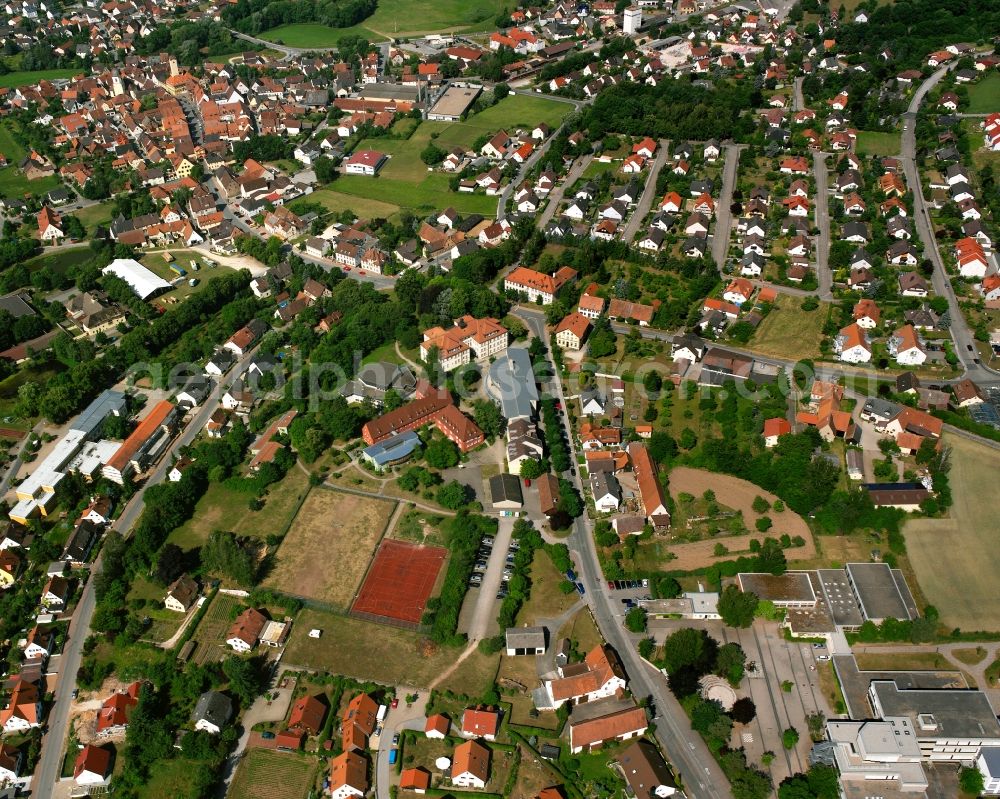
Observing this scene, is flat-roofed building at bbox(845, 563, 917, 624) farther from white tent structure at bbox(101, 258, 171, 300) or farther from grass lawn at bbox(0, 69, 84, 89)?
grass lawn at bbox(0, 69, 84, 89)

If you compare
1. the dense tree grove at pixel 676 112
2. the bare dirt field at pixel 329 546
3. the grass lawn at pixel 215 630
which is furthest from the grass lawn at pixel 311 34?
the grass lawn at pixel 215 630

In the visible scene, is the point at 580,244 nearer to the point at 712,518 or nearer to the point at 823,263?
the point at 823,263

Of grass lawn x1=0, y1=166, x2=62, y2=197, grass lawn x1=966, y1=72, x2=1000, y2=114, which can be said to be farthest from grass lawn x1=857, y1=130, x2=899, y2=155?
grass lawn x1=0, y1=166, x2=62, y2=197

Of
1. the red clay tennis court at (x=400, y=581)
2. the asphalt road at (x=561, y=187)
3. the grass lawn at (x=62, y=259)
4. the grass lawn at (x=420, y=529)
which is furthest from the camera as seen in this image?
the asphalt road at (x=561, y=187)

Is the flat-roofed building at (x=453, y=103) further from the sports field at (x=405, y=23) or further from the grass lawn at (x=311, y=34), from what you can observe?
the grass lawn at (x=311, y=34)

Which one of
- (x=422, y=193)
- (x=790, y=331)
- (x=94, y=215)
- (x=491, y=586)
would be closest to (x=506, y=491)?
(x=491, y=586)
